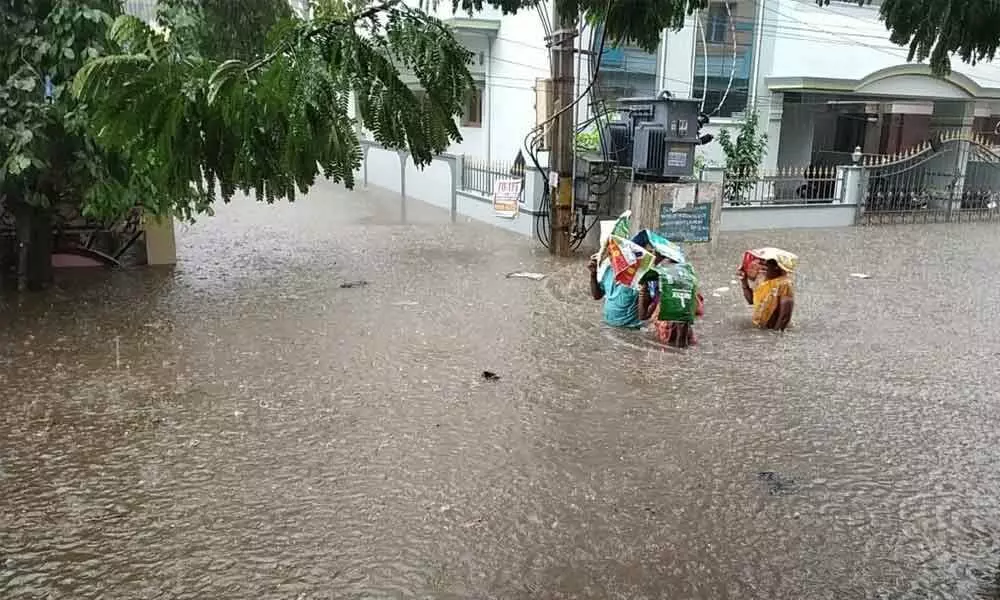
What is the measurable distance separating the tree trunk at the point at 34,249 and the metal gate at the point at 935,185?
13026mm

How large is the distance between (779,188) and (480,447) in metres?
11.8

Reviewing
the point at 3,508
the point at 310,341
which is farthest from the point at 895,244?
the point at 3,508

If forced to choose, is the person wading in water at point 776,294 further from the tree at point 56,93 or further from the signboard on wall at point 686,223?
the tree at point 56,93

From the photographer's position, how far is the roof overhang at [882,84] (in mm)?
15633

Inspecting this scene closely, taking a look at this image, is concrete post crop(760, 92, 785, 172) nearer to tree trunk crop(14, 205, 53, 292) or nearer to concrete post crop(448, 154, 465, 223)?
concrete post crop(448, 154, 465, 223)

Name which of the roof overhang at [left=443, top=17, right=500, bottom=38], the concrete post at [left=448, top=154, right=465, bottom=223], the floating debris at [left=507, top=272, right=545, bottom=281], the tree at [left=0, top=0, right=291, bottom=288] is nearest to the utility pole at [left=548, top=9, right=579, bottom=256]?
the floating debris at [left=507, top=272, right=545, bottom=281]

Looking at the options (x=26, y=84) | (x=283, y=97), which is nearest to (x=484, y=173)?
(x=26, y=84)

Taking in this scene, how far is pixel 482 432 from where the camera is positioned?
16.0 ft

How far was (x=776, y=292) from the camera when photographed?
7.21 meters

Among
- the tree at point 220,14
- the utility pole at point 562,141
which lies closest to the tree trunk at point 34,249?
the tree at point 220,14

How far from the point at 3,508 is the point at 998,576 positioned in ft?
15.0

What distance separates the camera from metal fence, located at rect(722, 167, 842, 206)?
1392 cm

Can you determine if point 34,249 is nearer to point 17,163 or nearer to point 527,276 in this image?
point 17,163

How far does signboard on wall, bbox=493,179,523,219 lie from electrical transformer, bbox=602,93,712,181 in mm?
1898
